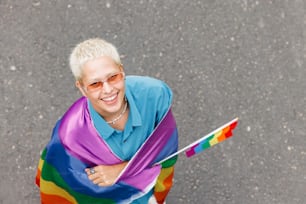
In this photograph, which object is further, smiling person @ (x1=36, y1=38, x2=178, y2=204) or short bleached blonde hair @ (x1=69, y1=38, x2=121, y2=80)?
smiling person @ (x1=36, y1=38, x2=178, y2=204)

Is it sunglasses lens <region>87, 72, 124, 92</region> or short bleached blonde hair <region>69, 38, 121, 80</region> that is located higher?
short bleached blonde hair <region>69, 38, 121, 80</region>

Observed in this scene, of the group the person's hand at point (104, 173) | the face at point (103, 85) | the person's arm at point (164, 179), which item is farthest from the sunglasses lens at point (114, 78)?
the person's arm at point (164, 179)

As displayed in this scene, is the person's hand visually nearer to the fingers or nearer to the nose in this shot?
the fingers

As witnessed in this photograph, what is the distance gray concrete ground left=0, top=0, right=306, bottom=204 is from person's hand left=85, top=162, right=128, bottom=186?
3.49 feet

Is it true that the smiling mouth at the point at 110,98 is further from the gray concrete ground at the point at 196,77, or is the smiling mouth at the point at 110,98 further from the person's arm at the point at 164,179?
the gray concrete ground at the point at 196,77

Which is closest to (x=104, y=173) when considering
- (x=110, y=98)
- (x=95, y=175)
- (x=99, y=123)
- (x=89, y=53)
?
(x=95, y=175)

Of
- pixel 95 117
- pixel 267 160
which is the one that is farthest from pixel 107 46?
pixel 267 160

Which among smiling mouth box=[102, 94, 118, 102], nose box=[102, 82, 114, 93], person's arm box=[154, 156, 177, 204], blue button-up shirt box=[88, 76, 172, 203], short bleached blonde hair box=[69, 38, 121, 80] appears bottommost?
person's arm box=[154, 156, 177, 204]

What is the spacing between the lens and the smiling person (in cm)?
206

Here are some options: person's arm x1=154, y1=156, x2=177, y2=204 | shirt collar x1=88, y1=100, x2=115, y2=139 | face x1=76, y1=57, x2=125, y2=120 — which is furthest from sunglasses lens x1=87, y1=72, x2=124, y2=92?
person's arm x1=154, y1=156, x2=177, y2=204

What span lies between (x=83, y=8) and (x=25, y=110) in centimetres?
76

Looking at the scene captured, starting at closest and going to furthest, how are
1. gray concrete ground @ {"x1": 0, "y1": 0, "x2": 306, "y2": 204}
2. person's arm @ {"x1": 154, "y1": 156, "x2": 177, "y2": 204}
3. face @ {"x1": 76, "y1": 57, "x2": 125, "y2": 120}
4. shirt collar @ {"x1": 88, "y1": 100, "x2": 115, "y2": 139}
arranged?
face @ {"x1": 76, "y1": 57, "x2": 125, "y2": 120}, shirt collar @ {"x1": 88, "y1": 100, "x2": 115, "y2": 139}, person's arm @ {"x1": 154, "y1": 156, "x2": 177, "y2": 204}, gray concrete ground @ {"x1": 0, "y1": 0, "x2": 306, "y2": 204}

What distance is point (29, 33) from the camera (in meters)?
3.38

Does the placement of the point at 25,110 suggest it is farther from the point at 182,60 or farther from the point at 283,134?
the point at 283,134
